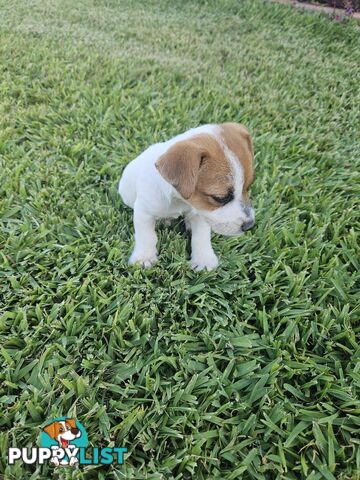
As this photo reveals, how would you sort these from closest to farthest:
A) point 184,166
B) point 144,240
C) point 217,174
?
point 184,166 < point 217,174 < point 144,240

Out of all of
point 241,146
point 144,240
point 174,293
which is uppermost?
point 241,146

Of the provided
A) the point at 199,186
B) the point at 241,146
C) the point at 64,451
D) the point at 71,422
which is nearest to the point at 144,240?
the point at 199,186

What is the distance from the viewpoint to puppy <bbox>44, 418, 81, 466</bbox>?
229 cm

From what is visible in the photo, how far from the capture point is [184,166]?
2479 millimetres

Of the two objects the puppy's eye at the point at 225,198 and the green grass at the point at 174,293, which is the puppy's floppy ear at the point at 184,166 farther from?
the green grass at the point at 174,293

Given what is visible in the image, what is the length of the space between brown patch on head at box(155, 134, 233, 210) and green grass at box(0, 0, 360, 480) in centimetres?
83

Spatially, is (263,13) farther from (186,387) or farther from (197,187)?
(186,387)

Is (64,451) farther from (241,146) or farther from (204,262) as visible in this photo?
(241,146)

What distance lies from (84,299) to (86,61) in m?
4.56

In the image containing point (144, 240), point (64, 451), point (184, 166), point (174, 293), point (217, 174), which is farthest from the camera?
point (144, 240)

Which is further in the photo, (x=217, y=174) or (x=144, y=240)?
(x=144, y=240)

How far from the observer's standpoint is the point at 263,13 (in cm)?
898

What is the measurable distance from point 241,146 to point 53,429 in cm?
208

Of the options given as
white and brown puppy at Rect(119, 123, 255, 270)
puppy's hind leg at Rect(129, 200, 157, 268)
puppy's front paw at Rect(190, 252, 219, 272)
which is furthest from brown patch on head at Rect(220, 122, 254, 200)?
puppy's hind leg at Rect(129, 200, 157, 268)
